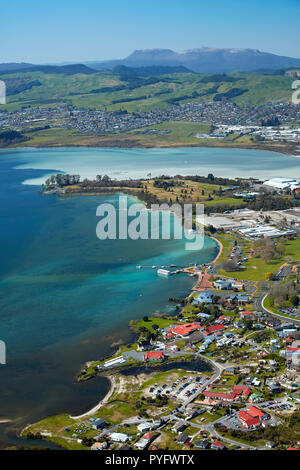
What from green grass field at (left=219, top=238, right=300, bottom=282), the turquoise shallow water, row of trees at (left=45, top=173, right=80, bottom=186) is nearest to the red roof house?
green grass field at (left=219, top=238, right=300, bottom=282)

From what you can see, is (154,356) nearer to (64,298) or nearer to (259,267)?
(64,298)

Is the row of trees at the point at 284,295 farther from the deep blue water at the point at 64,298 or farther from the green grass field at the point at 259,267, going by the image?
the deep blue water at the point at 64,298

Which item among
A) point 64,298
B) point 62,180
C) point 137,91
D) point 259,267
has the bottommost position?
point 64,298

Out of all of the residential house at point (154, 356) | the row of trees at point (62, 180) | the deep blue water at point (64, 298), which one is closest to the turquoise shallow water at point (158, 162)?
the row of trees at point (62, 180)

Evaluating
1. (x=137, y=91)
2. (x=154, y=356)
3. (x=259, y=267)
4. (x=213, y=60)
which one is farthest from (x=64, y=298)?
(x=213, y=60)

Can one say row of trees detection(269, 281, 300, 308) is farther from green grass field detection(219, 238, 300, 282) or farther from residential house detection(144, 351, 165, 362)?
residential house detection(144, 351, 165, 362)
